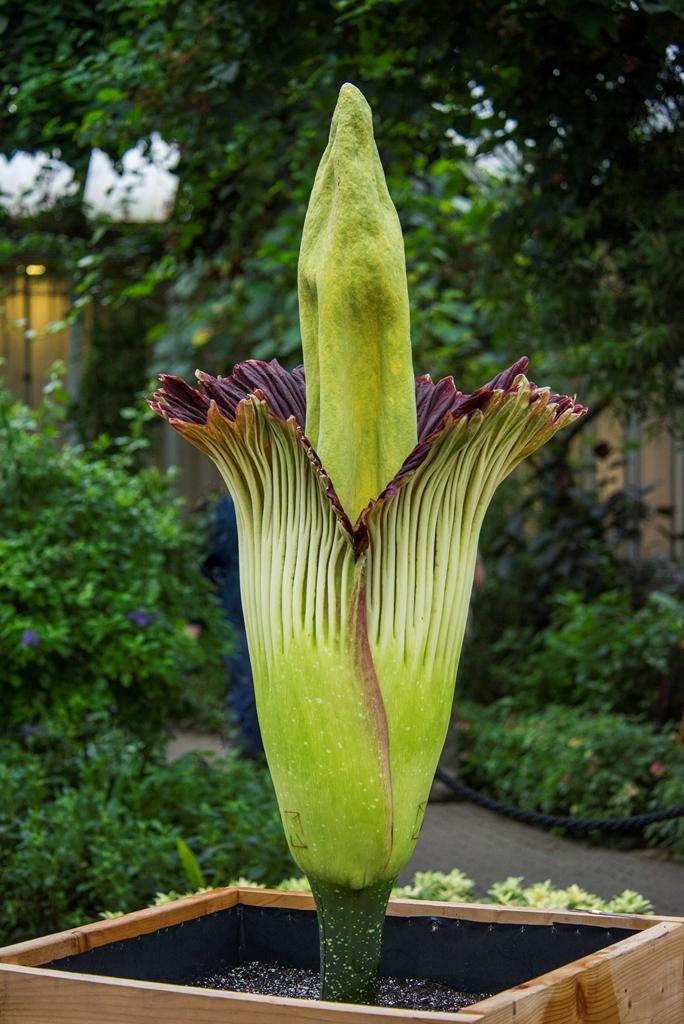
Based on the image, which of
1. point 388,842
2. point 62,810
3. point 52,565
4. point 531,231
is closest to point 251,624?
point 388,842

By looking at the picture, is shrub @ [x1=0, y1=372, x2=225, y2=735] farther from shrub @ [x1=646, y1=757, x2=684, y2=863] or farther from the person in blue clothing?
shrub @ [x1=646, y1=757, x2=684, y2=863]

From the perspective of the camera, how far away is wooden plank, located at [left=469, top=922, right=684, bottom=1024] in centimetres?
159

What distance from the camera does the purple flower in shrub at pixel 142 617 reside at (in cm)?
468

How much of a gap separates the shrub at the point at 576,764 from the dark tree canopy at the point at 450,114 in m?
1.69

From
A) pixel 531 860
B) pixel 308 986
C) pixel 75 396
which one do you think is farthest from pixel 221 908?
pixel 75 396

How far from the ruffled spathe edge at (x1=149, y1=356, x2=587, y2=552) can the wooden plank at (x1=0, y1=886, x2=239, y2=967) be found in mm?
746

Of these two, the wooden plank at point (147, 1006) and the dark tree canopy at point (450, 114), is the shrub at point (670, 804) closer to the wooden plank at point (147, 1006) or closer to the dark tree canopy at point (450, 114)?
the dark tree canopy at point (450, 114)

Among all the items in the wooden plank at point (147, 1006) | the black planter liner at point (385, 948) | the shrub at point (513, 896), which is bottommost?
the shrub at point (513, 896)

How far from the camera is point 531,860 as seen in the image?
560 cm

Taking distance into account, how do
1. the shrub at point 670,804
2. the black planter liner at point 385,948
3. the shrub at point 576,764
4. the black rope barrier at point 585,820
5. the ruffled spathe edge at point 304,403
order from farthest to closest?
the shrub at point 576,764 < the shrub at point 670,804 < the black rope barrier at point 585,820 < the black planter liner at point 385,948 < the ruffled spathe edge at point 304,403

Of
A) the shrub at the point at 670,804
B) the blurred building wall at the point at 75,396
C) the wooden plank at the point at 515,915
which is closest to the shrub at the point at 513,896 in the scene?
the wooden plank at the point at 515,915

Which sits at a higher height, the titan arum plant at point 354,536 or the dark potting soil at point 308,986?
the titan arum plant at point 354,536

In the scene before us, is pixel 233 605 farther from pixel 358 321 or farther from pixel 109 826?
pixel 358 321

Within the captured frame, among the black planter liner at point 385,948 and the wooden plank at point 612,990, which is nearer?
the wooden plank at point 612,990
